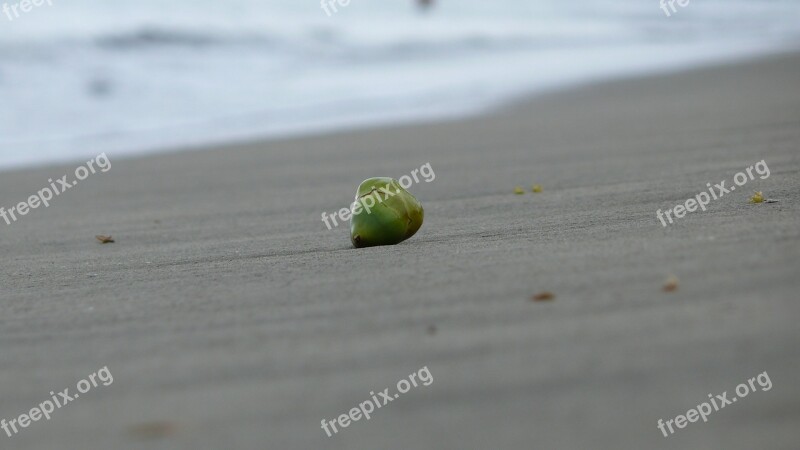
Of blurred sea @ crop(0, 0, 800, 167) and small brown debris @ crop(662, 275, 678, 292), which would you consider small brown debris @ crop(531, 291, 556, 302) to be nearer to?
small brown debris @ crop(662, 275, 678, 292)

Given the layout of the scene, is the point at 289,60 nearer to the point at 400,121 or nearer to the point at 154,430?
the point at 400,121

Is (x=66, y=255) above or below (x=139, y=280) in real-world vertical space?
below

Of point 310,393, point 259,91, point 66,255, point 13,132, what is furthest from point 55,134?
point 310,393

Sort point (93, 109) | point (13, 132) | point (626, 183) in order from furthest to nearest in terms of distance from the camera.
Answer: point (93, 109), point (13, 132), point (626, 183)

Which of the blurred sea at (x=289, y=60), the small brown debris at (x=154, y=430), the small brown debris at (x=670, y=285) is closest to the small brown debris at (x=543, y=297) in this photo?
the small brown debris at (x=670, y=285)

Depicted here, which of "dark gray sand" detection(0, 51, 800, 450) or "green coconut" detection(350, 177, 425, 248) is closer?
"dark gray sand" detection(0, 51, 800, 450)

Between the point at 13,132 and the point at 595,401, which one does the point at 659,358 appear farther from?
the point at 13,132

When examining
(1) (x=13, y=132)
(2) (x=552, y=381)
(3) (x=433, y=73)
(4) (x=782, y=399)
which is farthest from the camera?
(3) (x=433, y=73)

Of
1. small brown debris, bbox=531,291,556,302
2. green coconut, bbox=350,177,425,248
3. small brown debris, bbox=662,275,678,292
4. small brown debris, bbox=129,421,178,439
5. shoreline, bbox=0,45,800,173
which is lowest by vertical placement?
shoreline, bbox=0,45,800,173

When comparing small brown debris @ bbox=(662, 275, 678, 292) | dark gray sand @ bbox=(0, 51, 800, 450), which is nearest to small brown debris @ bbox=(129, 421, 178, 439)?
dark gray sand @ bbox=(0, 51, 800, 450)
